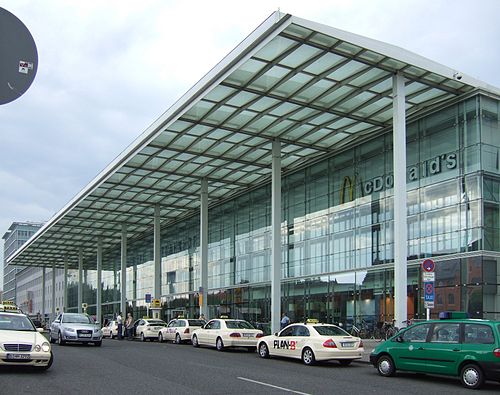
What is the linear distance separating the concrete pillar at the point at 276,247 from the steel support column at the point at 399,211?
358 inches

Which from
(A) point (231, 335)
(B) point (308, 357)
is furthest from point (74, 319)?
(B) point (308, 357)

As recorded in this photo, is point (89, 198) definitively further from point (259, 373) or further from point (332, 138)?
point (259, 373)

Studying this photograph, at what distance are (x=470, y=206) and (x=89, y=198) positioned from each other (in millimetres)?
28678

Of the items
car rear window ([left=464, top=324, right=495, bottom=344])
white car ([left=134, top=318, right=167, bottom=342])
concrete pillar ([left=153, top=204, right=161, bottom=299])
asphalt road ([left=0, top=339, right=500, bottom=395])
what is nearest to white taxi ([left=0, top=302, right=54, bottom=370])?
asphalt road ([left=0, top=339, right=500, bottom=395])

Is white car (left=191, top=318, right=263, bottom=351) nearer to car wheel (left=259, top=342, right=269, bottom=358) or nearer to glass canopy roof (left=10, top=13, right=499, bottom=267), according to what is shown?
car wheel (left=259, top=342, right=269, bottom=358)

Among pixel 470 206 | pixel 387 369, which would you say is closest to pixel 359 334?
pixel 470 206

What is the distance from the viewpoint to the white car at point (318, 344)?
19.0m

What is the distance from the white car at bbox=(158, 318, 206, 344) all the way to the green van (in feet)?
57.4

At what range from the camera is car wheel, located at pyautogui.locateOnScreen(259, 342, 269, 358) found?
2229 centimetres

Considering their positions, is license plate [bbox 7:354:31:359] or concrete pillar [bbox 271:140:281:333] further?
concrete pillar [bbox 271:140:281:333]

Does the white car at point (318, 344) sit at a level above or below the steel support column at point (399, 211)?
below

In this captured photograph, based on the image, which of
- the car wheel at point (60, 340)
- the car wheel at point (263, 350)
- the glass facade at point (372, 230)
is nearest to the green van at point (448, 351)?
the car wheel at point (263, 350)

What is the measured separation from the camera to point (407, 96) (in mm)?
28094

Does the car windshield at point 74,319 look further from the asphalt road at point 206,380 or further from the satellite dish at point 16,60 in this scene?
the satellite dish at point 16,60
